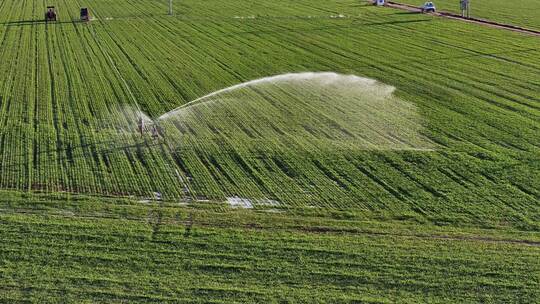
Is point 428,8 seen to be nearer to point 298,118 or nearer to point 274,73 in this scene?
point 274,73

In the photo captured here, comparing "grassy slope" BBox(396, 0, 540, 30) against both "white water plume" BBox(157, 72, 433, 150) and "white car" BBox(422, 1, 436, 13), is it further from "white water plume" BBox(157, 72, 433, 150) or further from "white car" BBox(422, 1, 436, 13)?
"white water plume" BBox(157, 72, 433, 150)

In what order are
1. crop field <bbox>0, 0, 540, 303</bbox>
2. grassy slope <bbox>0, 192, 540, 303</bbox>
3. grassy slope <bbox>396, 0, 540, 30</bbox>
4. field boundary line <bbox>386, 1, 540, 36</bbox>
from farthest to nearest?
grassy slope <bbox>396, 0, 540, 30</bbox> < field boundary line <bbox>386, 1, 540, 36</bbox> < crop field <bbox>0, 0, 540, 303</bbox> < grassy slope <bbox>0, 192, 540, 303</bbox>

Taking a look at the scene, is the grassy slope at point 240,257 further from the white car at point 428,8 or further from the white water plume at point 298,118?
the white car at point 428,8

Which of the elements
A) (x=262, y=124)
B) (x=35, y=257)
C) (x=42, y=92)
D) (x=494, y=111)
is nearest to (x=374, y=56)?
(x=494, y=111)

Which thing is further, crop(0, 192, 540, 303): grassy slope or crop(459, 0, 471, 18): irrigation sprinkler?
crop(459, 0, 471, 18): irrigation sprinkler

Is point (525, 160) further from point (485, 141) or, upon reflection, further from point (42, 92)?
point (42, 92)

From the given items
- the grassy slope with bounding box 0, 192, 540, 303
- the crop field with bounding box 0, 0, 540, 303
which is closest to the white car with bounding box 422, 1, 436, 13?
the crop field with bounding box 0, 0, 540, 303

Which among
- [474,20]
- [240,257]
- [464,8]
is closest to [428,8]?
[464,8]
